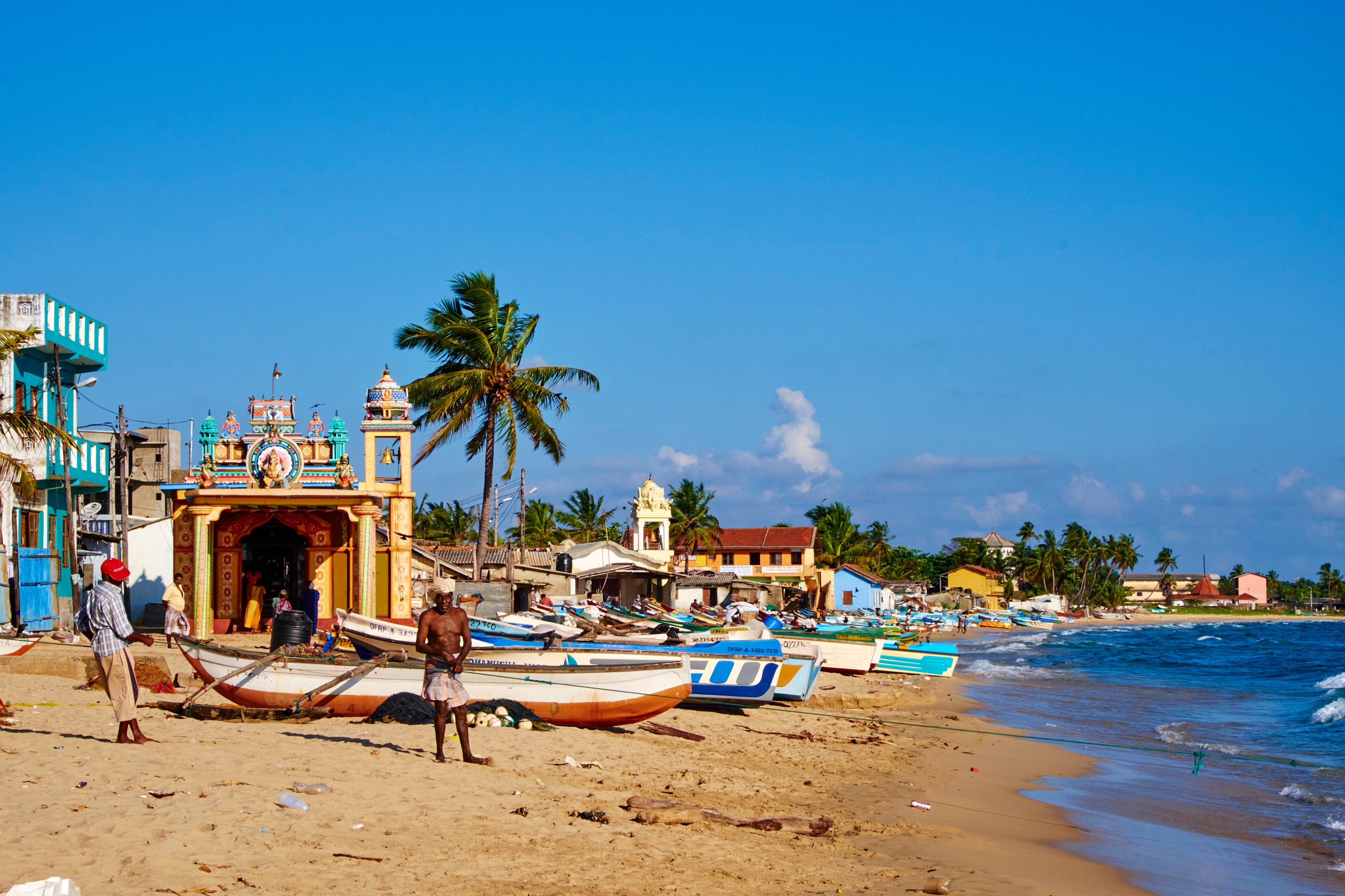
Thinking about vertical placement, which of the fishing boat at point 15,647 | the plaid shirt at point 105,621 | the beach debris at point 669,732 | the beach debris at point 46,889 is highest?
the plaid shirt at point 105,621

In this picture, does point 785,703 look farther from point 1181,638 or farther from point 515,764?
point 1181,638

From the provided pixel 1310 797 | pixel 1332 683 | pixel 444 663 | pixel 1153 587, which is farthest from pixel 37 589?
pixel 1153 587

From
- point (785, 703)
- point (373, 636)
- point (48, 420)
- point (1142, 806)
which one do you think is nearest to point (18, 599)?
point (48, 420)

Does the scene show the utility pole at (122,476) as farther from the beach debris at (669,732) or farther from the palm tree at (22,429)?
the beach debris at (669,732)

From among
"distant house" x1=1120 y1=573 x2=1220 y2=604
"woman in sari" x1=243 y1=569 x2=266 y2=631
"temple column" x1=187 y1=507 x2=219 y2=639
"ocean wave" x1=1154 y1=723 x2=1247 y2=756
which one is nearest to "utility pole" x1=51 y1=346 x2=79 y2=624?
"temple column" x1=187 y1=507 x2=219 y2=639

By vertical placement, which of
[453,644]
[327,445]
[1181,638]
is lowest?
[1181,638]

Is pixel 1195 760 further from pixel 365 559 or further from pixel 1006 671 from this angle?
pixel 1006 671

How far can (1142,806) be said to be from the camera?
13.2 metres

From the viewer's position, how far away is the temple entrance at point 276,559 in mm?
28703

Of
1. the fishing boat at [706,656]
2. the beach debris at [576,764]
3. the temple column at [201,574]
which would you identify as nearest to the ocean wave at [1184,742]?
the fishing boat at [706,656]

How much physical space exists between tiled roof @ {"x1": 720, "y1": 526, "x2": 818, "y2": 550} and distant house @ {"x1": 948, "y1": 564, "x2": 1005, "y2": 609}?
3681 centimetres

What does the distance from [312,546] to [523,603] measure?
384 inches

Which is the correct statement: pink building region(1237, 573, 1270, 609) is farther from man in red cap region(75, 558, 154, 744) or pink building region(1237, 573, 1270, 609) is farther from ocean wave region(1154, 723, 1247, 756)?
man in red cap region(75, 558, 154, 744)

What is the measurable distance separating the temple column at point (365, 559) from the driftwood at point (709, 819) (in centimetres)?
1756
